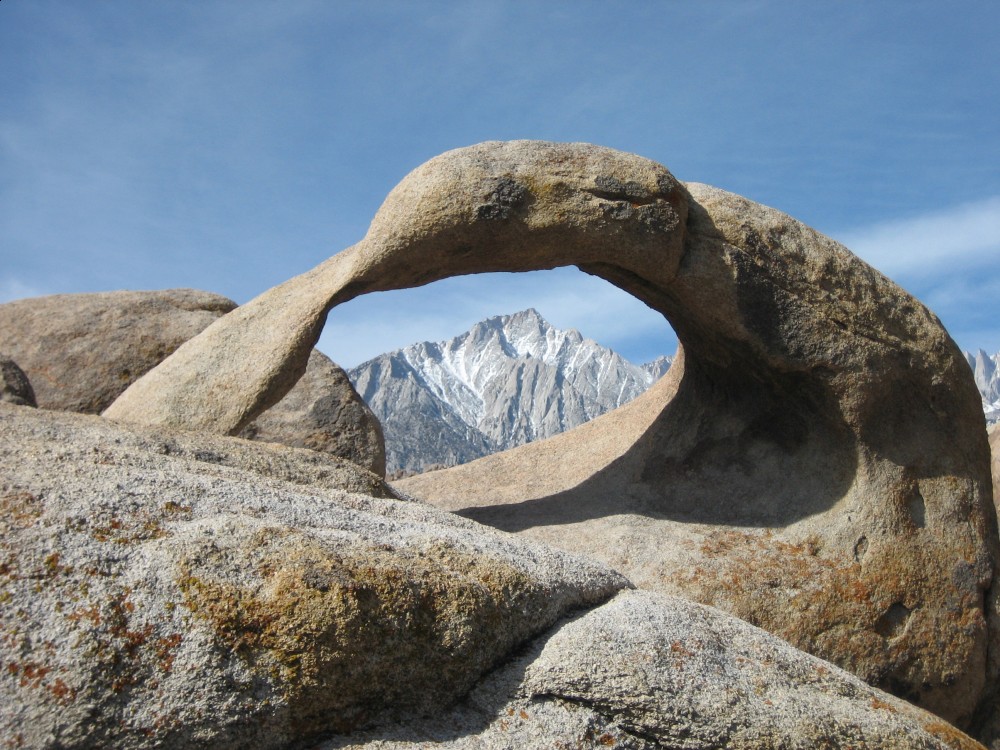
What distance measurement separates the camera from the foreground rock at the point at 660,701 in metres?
3.15

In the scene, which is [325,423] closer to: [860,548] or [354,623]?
[860,548]

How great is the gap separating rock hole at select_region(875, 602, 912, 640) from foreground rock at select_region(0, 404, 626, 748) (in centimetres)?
433

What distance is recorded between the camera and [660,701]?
3287mm

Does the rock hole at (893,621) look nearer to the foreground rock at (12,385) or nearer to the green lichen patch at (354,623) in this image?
the green lichen patch at (354,623)

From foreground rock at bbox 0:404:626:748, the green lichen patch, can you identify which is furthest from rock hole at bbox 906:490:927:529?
the green lichen patch

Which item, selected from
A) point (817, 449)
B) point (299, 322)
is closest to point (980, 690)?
point (817, 449)

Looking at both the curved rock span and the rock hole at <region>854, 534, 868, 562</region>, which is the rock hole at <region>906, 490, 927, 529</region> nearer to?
the curved rock span

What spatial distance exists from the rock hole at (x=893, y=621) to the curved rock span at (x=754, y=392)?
1 cm

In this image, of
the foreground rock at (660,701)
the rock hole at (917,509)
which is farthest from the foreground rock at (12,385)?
the rock hole at (917,509)

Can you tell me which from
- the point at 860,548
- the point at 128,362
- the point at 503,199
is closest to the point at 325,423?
the point at 128,362

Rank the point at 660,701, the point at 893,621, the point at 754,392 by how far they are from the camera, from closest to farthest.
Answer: the point at 660,701 → the point at 893,621 → the point at 754,392

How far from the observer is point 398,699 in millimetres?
3104

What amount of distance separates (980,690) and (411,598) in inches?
246

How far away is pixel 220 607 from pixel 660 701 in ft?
4.72
